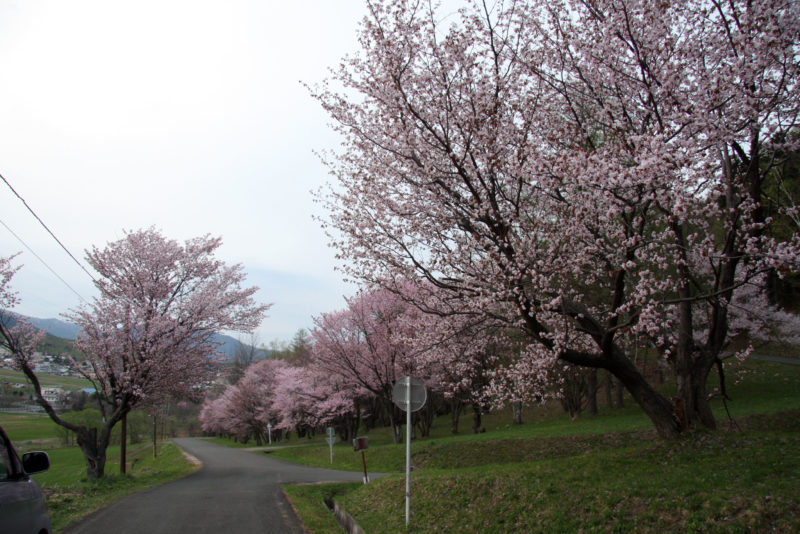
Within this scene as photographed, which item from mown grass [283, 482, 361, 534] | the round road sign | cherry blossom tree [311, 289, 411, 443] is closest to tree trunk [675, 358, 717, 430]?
the round road sign

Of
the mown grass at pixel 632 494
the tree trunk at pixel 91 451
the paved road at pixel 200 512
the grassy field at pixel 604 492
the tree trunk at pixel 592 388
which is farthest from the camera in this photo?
the tree trunk at pixel 592 388

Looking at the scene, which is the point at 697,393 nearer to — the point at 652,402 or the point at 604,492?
the point at 652,402

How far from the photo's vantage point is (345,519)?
991cm

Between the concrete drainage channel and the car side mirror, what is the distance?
5722 mm

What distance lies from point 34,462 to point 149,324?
14.3 metres

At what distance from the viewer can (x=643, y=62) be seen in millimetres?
7762

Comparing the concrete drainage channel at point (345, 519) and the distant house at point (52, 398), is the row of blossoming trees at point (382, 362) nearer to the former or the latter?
the concrete drainage channel at point (345, 519)

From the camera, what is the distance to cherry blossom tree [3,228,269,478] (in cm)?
1661

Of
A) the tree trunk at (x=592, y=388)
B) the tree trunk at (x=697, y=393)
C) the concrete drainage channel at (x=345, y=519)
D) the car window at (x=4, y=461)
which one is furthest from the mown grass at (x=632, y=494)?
the tree trunk at (x=592, y=388)

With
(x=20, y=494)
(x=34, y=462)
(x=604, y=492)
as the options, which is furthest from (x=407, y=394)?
(x=20, y=494)

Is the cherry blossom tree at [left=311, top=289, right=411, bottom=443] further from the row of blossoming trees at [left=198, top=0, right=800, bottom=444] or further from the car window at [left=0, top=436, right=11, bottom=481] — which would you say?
the car window at [left=0, top=436, right=11, bottom=481]

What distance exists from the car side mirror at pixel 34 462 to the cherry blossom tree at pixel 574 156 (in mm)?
6006

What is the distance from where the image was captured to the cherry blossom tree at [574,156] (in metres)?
7.06

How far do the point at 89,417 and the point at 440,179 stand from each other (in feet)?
148
